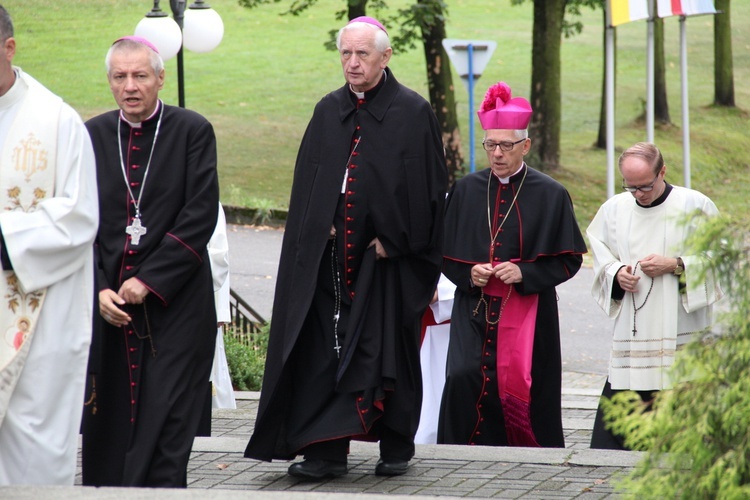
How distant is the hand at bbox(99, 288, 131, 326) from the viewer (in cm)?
554

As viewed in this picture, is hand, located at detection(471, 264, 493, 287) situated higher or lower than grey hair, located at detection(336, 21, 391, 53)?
lower

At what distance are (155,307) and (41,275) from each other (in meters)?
0.87

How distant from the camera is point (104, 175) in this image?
5758mm

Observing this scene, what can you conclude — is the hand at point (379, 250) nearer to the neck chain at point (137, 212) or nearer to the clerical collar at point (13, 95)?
the neck chain at point (137, 212)

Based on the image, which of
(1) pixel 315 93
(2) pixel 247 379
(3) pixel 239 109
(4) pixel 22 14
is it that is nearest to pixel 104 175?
(2) pixel 247 379

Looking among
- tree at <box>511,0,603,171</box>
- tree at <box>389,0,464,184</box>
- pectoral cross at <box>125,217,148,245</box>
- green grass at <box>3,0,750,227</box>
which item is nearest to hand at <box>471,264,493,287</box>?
pectoral cross at <box>125,217,148,245</box>

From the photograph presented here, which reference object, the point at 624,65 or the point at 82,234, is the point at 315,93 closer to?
the point at 624,65

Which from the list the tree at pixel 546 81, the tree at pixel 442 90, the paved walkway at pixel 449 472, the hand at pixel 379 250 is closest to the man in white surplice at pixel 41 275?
the paved walkway at pixel 449 472

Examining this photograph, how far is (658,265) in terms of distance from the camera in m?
6.82

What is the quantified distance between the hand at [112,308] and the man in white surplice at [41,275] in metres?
0.47

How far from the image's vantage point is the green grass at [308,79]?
1043 inches

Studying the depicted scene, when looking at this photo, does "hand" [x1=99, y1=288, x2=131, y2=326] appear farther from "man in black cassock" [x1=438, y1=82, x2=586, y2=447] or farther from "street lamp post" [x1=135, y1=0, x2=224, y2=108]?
"street lamp post" [x1=135, y1=0, x2=224, y2=108]

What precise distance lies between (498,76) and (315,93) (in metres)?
5.18

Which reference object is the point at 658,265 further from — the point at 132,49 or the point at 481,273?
the point at 132,49
